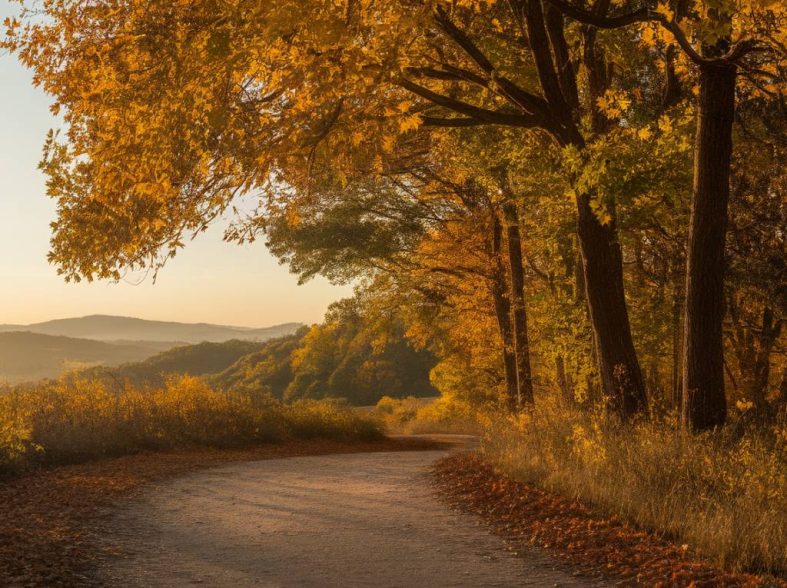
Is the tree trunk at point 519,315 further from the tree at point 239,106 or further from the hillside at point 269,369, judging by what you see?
the hillside at point 269,369

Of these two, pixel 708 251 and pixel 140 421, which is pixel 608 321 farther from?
pixel 140 421

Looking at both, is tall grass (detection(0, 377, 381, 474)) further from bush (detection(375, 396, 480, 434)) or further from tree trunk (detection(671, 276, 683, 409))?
tree trunk (detection(671, 276, 683, 409))

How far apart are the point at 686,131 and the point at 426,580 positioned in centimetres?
882

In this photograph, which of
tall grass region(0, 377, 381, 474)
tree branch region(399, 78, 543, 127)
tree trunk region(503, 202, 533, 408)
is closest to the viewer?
tree branch region(399, 78, 543, 127)

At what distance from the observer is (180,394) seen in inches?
756

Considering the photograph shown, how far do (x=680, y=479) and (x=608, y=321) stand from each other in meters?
3.71

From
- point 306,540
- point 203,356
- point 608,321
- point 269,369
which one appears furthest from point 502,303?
point 203,356

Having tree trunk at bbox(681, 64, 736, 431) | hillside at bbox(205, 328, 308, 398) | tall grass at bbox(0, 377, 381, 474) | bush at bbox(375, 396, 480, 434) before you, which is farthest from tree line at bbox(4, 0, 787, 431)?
hillside at bbox(205, 328, 308, 398)

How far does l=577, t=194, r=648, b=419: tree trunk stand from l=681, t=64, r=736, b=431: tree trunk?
1.36 meters

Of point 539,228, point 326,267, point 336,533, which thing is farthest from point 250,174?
point 326,267

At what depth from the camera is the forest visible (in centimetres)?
804

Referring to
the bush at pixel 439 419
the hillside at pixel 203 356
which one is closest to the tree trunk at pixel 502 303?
the bush at pixel 439 419

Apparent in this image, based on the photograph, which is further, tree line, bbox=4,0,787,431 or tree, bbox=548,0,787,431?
tree, bbox=548,0,787,431

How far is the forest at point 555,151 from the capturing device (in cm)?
804
